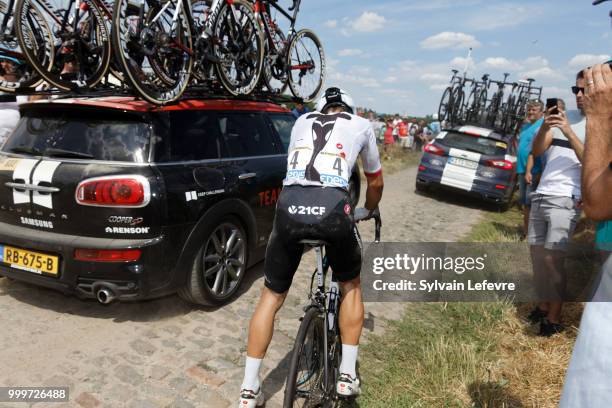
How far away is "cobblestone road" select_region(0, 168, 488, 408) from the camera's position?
2633 mm

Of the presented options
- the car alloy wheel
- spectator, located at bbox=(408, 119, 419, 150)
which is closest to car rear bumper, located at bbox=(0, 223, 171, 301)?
the car alloy wheel

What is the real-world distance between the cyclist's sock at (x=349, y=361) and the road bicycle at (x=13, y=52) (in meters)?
3.82

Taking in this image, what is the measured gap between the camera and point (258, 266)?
480 centimetres

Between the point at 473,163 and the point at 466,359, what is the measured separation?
677 cm

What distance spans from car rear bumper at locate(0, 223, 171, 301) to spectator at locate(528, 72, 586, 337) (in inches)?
131

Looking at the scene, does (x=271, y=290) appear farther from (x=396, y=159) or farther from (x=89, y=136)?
(x=396, y=159)

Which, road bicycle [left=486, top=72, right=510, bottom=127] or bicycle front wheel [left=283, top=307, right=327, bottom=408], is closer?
bicycle front wheel [left=283, top=307, right=327, bottom=408]

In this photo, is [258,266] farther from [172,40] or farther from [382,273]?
[172,40]

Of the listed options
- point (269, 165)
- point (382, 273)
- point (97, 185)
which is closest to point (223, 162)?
point (269, 165)

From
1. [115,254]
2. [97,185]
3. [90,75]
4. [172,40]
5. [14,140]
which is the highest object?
[172,40]

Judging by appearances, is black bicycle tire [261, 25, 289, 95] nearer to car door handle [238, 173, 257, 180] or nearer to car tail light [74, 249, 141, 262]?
car door handle [238, 173, 257, 180]

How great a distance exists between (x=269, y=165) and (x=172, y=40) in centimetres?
154

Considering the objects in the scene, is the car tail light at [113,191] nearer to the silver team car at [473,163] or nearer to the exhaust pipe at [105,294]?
the exhaust pipe at [105,294]

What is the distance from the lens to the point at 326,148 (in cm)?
231
